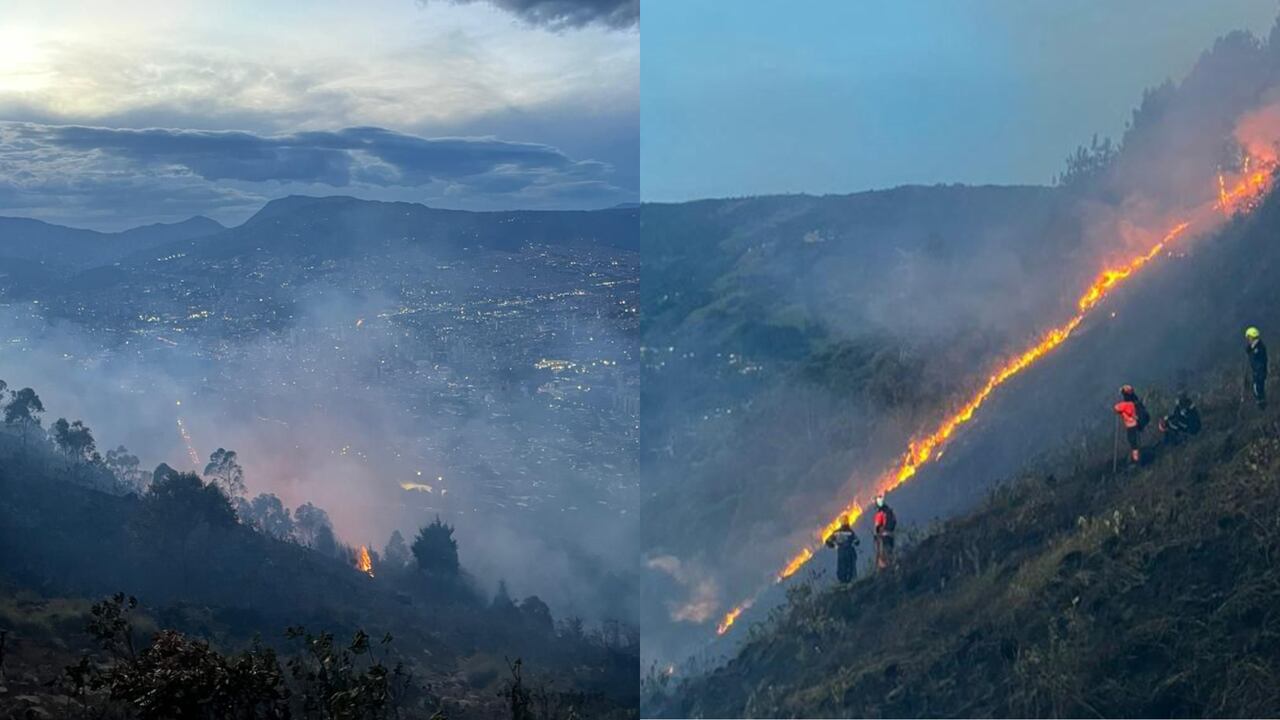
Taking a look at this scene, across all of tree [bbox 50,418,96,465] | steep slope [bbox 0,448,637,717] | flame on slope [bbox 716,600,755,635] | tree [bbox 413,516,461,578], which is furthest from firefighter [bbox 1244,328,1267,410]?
tree [bbox 50,418,96,465]

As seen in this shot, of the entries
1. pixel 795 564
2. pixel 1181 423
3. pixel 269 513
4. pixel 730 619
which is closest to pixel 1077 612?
pixel 1181 423

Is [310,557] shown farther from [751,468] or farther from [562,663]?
[751,468]

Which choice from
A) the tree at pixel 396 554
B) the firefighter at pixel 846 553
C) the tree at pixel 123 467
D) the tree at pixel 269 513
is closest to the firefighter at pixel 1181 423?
→ the firefighter at pixel 846 553

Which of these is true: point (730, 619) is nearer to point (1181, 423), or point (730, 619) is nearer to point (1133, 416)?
point (1133, 416)

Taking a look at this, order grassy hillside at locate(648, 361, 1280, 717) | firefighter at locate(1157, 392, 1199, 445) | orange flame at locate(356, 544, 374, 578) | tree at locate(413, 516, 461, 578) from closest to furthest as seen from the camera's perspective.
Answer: grassy hillside at locate(648, 361, 1280, 717), firefighter at locate(1157, 392, 1199, 445), tree at locate(413, 516, 461, 578), orange flame at locate(356, 544, 374, 578)

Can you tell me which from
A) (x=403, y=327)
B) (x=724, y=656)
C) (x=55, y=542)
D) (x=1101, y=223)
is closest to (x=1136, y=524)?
(x=724, y=656)

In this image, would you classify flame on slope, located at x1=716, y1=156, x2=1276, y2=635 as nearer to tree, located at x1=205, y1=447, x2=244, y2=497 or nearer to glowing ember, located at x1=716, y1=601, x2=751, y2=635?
glowing ember, located at x1=716, y1=601, x2=751, y2=635
